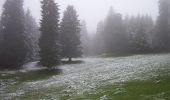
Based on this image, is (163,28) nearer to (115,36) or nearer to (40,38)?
(115,36)

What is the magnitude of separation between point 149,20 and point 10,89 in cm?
9717

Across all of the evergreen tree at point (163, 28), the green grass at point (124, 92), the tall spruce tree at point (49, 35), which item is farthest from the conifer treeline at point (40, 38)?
the evergreen tree at point (163, 28)

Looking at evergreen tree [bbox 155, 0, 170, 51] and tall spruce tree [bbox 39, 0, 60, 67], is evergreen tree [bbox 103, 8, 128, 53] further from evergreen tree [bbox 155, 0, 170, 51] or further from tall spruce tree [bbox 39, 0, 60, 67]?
tall spruce tree [bbox 39, 0, 60, 67]

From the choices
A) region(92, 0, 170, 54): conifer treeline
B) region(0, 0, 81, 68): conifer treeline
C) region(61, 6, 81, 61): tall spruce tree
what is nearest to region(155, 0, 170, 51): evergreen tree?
region(92, 0, 170, 54): conifer treeline

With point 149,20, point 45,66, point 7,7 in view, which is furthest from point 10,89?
point 149,20

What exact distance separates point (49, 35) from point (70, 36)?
14.9 meters

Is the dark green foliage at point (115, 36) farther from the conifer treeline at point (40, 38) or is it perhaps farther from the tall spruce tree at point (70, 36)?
the conifer treeline at point (40, 38)

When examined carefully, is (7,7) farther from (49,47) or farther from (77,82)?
(77,82)

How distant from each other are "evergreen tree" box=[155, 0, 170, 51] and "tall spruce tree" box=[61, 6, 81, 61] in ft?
83.1

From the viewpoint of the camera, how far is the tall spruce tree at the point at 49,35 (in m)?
54.8

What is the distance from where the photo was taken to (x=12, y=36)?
6172cm

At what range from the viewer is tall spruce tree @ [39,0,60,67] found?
54.8 metres

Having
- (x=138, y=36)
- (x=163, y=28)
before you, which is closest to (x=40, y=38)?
(x=163, y=28)

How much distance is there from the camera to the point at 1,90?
1485 inches
